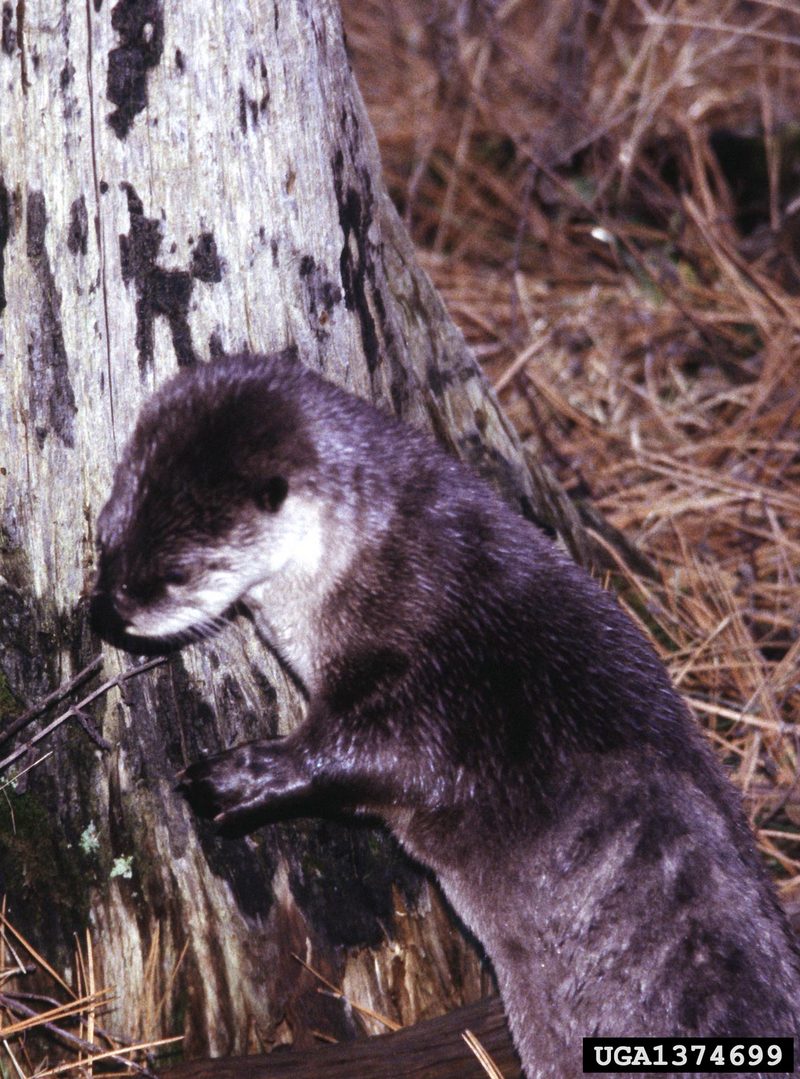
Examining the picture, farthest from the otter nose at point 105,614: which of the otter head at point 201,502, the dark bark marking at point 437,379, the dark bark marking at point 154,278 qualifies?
the dark bark marking at point 437,379

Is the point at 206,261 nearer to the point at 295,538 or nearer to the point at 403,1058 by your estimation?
the point at 295,538

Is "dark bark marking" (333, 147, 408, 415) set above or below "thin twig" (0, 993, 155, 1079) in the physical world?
above

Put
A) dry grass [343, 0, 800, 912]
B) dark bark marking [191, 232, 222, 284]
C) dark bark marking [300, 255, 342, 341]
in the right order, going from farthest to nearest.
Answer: dry grass [343, 0, 800, 912], dark bark marking [300, 255, 342, 341], dark bark marking [191, 232, 222, 284]

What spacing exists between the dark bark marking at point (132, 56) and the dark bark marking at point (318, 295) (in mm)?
440

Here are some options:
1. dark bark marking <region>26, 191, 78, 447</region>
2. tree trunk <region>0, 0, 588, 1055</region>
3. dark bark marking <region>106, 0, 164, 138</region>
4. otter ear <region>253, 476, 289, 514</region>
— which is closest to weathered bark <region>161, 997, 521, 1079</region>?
tree trunk <region>0, 0, 588, 1055</region>

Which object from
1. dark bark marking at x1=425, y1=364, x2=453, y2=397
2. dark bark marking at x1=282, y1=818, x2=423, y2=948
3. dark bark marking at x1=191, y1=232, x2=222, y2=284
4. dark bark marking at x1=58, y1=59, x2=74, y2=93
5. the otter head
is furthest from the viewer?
dark bark marking at x1=425, y1=364, x2=453, y2=397

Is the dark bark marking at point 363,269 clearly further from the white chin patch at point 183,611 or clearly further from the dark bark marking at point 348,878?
the dark bark marking at point 348,878

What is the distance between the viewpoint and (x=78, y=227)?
241 cm

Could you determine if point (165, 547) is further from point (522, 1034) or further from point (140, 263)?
point (522, 1034)

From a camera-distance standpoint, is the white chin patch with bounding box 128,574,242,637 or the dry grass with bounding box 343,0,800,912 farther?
the dry grass with bounding box 343,0,800,912

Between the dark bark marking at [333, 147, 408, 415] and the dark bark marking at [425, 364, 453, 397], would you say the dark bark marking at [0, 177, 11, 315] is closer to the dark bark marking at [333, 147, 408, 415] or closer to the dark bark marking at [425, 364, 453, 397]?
the dark bark marking at [333, 147, 408, 415]

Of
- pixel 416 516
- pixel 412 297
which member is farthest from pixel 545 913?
pixel 412 297

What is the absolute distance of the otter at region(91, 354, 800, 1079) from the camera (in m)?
2.28

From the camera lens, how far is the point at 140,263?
8.02 ft
